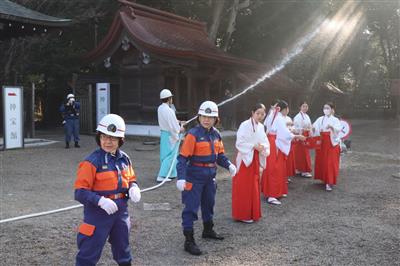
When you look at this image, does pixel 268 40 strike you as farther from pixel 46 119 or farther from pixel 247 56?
pixel 46 119

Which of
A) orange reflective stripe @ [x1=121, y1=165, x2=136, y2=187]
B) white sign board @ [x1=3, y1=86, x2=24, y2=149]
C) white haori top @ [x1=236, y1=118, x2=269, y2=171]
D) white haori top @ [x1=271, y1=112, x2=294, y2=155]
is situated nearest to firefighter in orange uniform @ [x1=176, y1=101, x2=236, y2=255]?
white haori top @ [x1=236, y1=118, x2=269, y2=171]

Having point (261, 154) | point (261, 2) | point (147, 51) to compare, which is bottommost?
point (261, 154)

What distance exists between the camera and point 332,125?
8578 mm

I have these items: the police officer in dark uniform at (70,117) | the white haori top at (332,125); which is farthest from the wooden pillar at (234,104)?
the white haori top at (332,125)

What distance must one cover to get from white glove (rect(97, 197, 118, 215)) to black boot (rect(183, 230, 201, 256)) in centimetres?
180

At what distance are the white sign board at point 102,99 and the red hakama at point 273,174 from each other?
1028cm

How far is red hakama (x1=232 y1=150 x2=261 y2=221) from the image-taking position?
19.7 ft

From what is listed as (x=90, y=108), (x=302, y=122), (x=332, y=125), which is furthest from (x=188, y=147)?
(x=90, y=108)

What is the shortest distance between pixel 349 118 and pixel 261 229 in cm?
3067

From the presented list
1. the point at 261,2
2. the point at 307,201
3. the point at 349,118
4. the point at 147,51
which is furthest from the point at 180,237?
the point at 349,118

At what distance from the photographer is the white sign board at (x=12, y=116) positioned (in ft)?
40.5

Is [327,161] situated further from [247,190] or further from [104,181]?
[104,181]

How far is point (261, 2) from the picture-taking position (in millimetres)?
21297

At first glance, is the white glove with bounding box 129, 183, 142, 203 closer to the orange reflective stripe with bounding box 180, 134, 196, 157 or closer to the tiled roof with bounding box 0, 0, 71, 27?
the orange reflective stripe with bounding box 180, 134, 196, 157
